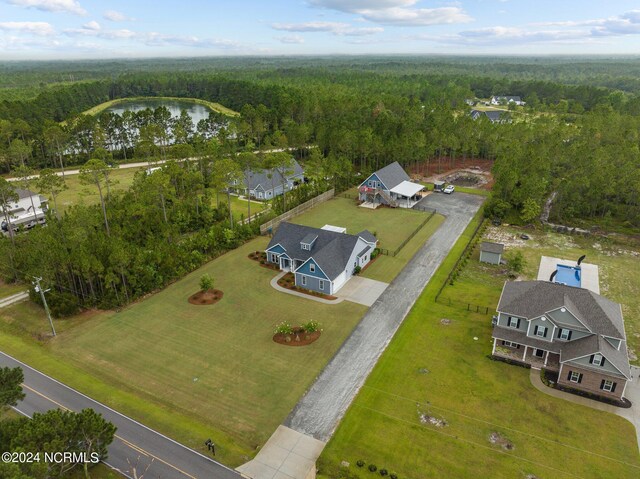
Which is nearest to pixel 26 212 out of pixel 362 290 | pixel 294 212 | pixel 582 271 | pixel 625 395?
pixel 294 212

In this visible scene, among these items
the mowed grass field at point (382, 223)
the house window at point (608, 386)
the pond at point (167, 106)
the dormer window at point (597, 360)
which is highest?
the pond at point (167, 106)

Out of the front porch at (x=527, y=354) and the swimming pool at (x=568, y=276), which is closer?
the front porch at (x=527, y=354)

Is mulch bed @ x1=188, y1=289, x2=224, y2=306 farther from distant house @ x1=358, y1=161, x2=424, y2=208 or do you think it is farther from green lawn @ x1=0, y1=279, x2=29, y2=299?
distant house @ x1=358, y1=161, x2=424, y2=208

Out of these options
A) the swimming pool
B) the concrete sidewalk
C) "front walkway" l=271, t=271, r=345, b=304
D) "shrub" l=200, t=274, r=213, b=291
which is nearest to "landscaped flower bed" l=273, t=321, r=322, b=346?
"front walkway" l=271, t=271, r=345, b=304

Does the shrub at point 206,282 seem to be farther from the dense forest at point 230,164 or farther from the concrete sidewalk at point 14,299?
the concrete sidewalk at point 14,299

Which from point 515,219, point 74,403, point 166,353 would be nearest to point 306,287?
point 166,353

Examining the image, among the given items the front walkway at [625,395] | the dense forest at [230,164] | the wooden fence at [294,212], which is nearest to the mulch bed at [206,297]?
the dense forest at [230,164]

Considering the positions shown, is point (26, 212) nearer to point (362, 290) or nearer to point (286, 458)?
point (362, 290)
